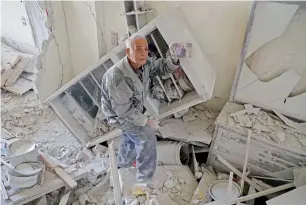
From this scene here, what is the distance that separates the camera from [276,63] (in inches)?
93.2

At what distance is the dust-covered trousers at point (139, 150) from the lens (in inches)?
89.0

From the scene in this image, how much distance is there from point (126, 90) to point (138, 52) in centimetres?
26

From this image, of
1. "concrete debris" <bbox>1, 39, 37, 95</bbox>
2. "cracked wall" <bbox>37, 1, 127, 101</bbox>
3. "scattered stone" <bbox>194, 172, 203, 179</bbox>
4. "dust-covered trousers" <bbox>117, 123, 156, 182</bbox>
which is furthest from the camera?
"concrete debris" <bbox>1, 39, 37, 95</bbox>

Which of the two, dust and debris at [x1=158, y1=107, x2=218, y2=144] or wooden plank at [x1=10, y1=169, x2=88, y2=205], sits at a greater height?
dust and debris at [x1=158, y1=107, x2=218, y2=144]

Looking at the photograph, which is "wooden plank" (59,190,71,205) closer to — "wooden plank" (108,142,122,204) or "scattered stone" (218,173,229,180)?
"wooden plank" (108,142,122,204)

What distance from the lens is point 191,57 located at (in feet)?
7.20

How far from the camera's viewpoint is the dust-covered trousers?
2.26 meters

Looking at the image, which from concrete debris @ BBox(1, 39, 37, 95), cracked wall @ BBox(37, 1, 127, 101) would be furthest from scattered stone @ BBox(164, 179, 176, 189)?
concrete debris @ BBox(1, 39, 37, 95)

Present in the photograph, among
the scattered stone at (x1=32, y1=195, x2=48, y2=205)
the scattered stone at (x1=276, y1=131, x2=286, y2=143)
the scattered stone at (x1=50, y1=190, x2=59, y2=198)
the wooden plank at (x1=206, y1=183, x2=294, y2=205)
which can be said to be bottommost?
the wooden plank at (x1=206, y1=183, x2=294, y2=205)

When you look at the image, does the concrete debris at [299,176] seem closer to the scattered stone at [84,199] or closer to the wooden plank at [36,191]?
the scattered stone at [84,199]

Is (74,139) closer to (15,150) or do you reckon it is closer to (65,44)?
(15,150)

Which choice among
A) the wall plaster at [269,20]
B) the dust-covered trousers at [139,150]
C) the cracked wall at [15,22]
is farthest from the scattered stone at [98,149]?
the cracked wall at [15,22]

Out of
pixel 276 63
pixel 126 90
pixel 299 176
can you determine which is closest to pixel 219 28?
pixel 276 63

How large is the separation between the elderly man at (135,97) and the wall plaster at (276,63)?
0.68 m
